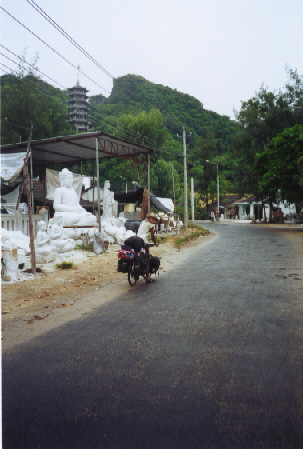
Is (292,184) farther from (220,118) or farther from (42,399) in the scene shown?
(220,118)

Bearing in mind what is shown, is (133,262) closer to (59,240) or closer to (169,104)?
(59,240)

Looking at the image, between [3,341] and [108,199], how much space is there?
14.7 meters

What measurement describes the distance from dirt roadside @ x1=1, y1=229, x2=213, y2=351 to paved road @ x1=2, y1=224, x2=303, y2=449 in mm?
409

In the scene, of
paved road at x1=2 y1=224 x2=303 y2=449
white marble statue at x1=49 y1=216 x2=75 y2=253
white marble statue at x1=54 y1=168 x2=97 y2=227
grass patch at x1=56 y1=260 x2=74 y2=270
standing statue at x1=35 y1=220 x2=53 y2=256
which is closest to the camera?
paved road at x1=2 y1=224 x2=303 y2=449

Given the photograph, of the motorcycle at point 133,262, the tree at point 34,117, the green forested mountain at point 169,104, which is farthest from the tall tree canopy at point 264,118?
the motorcycle at point 133,262

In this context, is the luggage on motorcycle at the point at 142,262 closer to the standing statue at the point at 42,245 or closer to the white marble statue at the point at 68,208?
the standing statue at the point at 42,245

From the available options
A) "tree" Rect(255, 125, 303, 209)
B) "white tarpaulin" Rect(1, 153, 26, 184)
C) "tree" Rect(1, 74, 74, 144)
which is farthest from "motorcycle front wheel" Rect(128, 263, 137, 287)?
"tree" Rect(1, 74, 74, 144)

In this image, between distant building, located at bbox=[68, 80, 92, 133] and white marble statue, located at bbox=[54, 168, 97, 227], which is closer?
white marble statue, located at bbox=[54, 168, 97, 227]

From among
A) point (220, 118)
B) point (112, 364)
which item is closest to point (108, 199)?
point (112, 364)

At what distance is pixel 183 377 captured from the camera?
10.3 feet

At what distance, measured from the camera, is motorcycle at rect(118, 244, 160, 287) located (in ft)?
24.0

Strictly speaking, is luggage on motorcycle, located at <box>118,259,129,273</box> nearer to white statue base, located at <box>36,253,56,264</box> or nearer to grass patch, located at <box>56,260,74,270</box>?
grass patch, located at <box>56,260,74,270</box>

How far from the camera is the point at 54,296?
673 centimetres

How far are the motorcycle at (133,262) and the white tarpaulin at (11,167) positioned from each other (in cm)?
489
